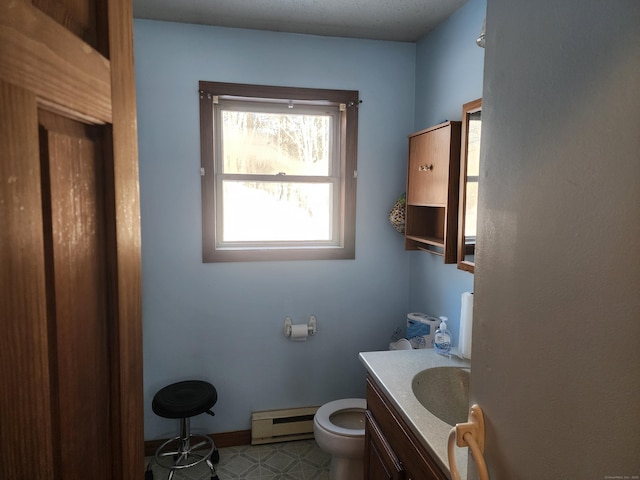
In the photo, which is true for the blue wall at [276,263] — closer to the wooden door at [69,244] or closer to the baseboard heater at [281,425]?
the baseboard heater at [281,425]

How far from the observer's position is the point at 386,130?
8.50 feet

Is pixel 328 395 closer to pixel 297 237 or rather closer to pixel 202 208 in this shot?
pixel 297 237

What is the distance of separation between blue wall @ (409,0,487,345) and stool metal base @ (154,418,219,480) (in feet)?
4.95

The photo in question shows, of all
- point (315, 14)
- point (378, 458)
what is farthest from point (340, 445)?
point (315, 14)

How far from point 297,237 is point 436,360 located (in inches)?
46.9

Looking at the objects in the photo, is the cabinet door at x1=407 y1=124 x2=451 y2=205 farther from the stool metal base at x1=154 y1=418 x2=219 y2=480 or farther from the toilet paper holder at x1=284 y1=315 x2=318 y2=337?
the stool metal base at x1=154 y1=418 x2=219 y2=480

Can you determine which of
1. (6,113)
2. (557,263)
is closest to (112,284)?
(6,113)

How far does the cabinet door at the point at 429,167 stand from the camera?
195 cm

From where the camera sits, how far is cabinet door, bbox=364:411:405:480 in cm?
147

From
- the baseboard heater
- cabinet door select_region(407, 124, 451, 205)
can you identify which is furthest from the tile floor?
cabinet door select_region(407, 124, 451, 205)

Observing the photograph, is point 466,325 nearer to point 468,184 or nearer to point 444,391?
point 444,391

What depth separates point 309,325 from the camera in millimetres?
2590

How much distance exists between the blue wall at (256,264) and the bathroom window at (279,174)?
0.23ft

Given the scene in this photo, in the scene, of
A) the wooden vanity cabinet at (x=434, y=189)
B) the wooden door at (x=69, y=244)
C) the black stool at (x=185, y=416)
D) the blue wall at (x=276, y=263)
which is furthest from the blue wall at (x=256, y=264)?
the wooden door at (x=69, y=244)
